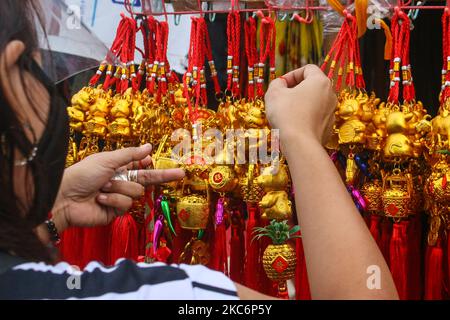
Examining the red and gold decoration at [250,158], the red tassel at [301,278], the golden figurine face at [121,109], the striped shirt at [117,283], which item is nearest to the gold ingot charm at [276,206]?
the red and gold decoration at [250,158]

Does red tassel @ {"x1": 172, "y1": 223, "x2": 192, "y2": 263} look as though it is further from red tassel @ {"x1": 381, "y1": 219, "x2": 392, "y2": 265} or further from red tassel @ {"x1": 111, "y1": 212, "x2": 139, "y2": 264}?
red tassel @ {"x1": 381, "y1": 219, "x2": 392, "y2": 265}

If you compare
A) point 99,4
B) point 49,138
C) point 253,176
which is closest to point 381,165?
point 253,176

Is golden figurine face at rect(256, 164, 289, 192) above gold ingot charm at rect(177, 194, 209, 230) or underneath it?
above

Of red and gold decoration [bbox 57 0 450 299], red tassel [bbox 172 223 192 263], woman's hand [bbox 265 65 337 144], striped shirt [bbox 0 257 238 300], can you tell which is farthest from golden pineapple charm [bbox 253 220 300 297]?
striped shirt [bbox 0 257 238 300]

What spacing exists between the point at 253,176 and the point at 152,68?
35cm

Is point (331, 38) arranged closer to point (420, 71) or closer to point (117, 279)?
point (420, 71)

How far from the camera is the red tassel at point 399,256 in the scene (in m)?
1.19

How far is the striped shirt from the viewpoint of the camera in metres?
0.53

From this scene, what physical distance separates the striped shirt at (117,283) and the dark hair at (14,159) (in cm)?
2

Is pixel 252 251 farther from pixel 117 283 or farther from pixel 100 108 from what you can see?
pixel 117 283

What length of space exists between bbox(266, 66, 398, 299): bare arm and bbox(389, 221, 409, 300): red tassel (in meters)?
0.56

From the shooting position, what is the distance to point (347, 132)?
3.82 ft

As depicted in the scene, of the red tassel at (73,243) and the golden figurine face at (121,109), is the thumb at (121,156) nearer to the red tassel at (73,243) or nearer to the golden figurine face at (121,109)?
the golden figurine face at (121,109)

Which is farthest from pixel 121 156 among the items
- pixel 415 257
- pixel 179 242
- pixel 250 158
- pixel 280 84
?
pixel 415 257
